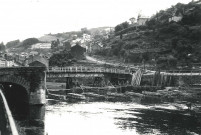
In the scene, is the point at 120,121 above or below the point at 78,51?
below

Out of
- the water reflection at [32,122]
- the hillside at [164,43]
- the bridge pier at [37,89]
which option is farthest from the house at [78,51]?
the water reflection at [32,122]

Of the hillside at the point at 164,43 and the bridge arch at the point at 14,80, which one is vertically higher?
the hillside at the point at 164,43

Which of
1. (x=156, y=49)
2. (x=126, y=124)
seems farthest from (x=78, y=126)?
(x=156, y=49)

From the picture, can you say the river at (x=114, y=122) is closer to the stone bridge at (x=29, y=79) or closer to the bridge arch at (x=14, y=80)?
the stone bridge at (x=29, y=79)

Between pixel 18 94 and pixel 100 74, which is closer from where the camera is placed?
pixel 18 94

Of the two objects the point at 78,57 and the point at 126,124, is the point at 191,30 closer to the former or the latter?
the point at 78,57

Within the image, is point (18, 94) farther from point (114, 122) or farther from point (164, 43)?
point (164, 43)

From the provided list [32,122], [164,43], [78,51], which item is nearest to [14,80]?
[32,122]
